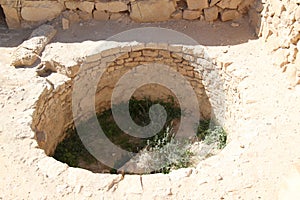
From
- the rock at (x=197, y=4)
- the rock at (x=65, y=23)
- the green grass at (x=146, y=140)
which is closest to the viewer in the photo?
the green grass at (x=146, y=140)

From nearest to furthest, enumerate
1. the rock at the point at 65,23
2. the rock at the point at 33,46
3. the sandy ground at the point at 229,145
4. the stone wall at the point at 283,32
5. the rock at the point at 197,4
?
the sandy ground at the point at 229,145
the stone wall at the point at 283,32
the rock at the point at 33,46
the rock at the point at 197,4
the rock at the point at 65,23

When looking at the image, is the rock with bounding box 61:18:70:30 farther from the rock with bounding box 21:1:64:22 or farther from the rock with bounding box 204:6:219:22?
the rock with bounding box 204:6:219:22

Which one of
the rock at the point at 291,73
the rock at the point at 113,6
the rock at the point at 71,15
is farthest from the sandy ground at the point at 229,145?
the rock at the point at 113,6

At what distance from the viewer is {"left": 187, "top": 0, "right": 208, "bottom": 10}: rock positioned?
638cm

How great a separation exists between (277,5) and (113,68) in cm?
256

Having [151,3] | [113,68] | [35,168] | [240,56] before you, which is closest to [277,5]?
[240,56]

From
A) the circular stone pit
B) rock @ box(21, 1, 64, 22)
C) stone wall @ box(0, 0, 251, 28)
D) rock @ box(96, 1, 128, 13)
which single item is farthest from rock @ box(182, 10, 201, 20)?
rock @ box(21, 1, 64, 22)

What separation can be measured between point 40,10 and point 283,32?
3.80 metres

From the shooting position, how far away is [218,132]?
237 inches

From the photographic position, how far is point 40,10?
6.66m

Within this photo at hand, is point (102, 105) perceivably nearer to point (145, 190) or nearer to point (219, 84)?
point (219, 84)

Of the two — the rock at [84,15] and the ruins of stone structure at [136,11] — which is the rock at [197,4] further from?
the rock at [84,15]

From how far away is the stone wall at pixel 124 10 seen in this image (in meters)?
6.44

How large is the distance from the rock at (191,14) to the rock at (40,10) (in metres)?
1.99
